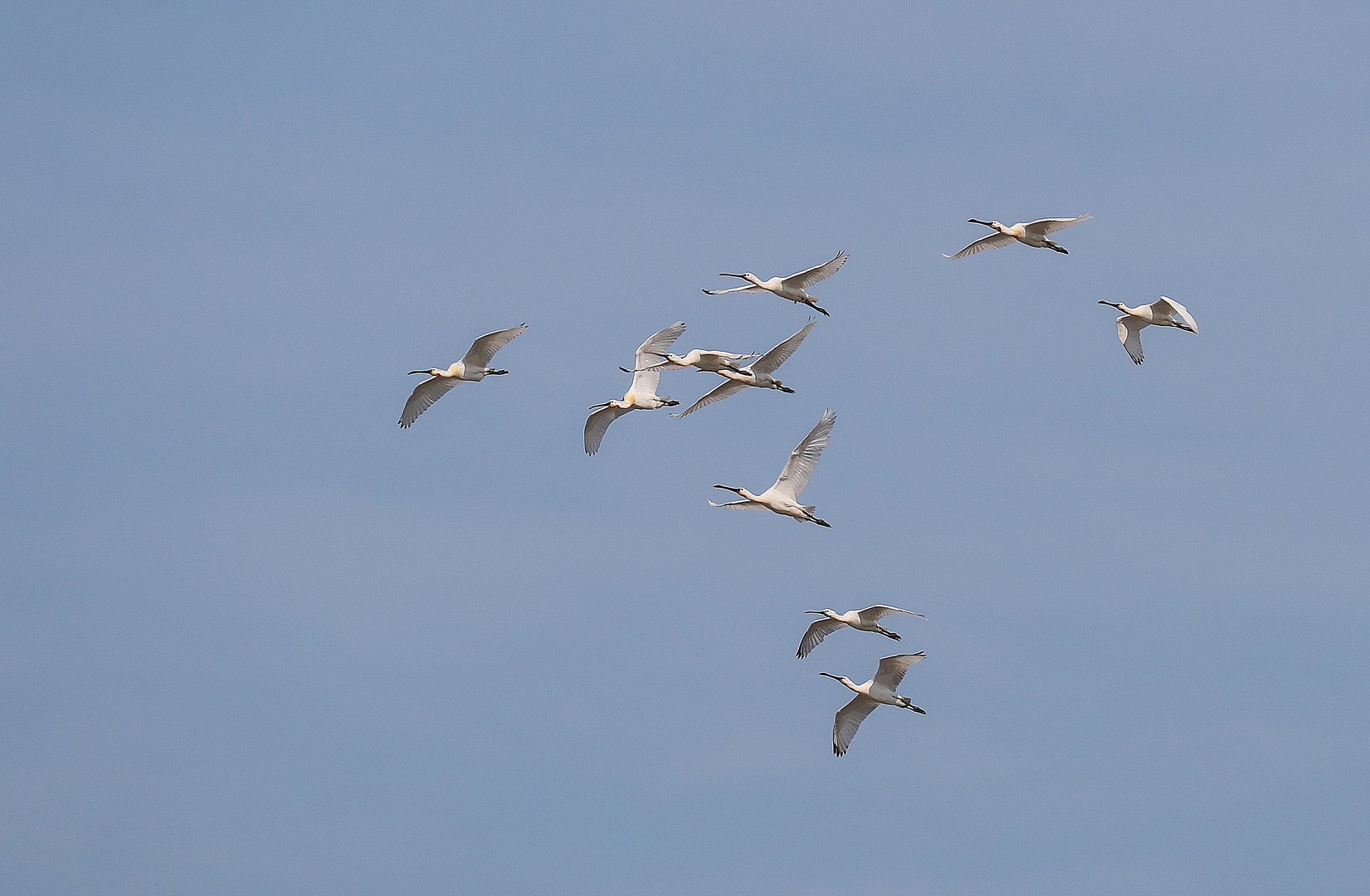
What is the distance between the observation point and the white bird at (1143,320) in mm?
43250

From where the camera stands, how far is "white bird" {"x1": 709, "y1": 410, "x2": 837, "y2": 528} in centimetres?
4093

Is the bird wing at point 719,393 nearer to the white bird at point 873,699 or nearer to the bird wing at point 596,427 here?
the bird wing at point 596,427

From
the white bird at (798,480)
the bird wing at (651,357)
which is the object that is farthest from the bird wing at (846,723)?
the bird wing at (651,357)

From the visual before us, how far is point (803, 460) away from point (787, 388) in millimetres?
2770

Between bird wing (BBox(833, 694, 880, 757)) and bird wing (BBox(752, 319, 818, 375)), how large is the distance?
8013mm

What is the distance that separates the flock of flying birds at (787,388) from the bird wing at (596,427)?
2 centimetres

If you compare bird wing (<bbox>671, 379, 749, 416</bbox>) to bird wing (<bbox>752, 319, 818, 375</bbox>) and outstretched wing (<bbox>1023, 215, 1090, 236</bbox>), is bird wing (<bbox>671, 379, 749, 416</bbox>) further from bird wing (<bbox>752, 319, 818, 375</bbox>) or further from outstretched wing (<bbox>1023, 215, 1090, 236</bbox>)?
outstretched wing (<bbox>1023, 215, 1090, 236</bbox>)

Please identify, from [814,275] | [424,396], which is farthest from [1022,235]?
[424,396]

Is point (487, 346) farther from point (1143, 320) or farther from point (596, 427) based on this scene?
point (1143, 320)

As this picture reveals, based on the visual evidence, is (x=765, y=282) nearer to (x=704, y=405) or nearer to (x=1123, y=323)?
(x=704, y=405)

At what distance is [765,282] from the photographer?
144ft

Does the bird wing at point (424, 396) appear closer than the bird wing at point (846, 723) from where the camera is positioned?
No

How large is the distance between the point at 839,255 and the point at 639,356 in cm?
637

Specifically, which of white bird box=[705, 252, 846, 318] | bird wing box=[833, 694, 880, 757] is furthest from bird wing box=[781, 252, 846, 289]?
bird wing box=[833, 694, 880, 757]
